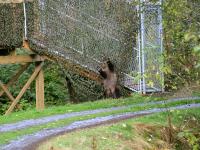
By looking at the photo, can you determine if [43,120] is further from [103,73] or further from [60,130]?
[103,73]

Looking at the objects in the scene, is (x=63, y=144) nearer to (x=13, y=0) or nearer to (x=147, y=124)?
(x=147, y=124)

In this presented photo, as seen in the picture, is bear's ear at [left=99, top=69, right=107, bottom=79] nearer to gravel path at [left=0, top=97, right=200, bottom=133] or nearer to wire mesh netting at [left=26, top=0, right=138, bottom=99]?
wire mesh netting at [left=26, top=0, right=138, bottom=99]

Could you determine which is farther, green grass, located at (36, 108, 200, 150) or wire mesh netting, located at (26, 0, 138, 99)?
wire mesh netting, located at (26, 0, 138, 99)

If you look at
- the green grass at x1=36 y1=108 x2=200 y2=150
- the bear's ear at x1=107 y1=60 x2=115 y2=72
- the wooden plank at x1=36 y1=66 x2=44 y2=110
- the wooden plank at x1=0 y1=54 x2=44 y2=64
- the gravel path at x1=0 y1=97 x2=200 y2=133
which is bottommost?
the wooden plank at x1=36 y1=66 x2=44 y2=110

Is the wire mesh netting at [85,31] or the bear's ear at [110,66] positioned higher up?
the wire mesh netting at [85,31]


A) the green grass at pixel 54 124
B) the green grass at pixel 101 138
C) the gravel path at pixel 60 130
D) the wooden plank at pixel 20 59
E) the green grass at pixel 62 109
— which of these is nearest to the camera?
Answer: the green grass at pixel 101 138

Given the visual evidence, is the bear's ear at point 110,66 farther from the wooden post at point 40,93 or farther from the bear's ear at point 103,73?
the wooden post at point 40,93

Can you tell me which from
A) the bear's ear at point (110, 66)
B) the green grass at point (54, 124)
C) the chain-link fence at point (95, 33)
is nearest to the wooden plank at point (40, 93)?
the chain-link fence at point (95, 33)

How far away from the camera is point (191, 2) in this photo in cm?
1086

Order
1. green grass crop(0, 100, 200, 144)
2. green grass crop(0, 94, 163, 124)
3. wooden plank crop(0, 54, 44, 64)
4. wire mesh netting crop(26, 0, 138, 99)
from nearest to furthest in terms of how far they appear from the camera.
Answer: green grass crop(0, 100, 200, 144), green grass crop(0, 94, 163, 124), wooden plank crop(0, 54, 44, 64), wire mesh netting crop(26, 0, 138, 99)

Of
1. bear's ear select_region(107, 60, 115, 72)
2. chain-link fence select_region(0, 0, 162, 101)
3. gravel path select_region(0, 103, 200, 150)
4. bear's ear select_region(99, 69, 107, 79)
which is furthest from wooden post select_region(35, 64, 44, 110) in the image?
gravel path select_region(0, 103, 200, 150)

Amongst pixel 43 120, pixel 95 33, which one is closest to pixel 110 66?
pixel 95 33

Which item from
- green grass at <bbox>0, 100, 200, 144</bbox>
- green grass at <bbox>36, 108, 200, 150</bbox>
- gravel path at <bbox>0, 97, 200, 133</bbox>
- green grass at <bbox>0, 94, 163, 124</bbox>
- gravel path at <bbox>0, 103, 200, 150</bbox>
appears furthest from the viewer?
green grass at <bbox>0, 94, 163, 124</bbox>

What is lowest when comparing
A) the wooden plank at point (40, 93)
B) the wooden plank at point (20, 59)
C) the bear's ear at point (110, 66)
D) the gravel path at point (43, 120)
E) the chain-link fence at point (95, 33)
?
the wooden plank at point (40, 93)
